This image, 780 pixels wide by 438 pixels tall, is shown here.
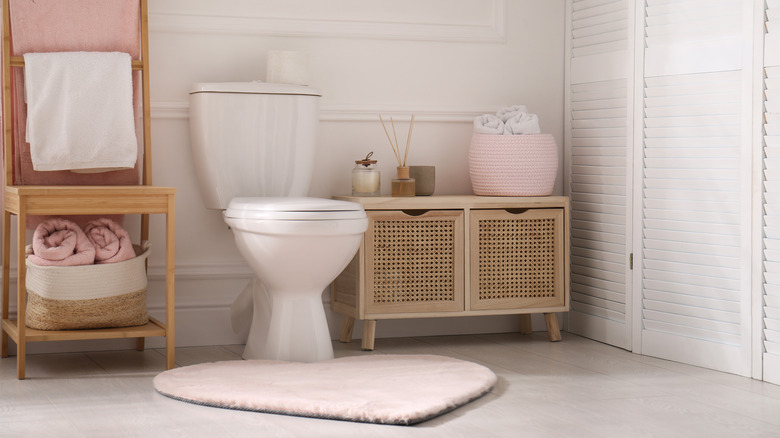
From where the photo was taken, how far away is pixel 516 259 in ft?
10.1

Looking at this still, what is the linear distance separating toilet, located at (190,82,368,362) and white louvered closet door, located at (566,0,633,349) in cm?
92

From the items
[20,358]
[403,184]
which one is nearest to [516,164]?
[403,184]

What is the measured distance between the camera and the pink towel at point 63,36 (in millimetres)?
2701

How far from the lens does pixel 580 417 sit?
6.82ft

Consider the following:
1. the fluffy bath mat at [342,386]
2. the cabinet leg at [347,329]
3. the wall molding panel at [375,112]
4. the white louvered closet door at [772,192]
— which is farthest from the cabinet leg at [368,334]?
the white louvered closet door at [772,192]

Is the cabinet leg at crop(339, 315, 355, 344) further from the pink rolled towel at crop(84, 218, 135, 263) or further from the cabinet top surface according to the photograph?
the pink rolled towel at crop(84, 218, 135, 263)

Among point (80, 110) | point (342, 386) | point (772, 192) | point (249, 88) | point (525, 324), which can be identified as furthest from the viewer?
point (525, 324)

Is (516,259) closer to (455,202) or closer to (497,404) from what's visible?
(455,202)

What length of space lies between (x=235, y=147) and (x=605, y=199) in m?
1.22

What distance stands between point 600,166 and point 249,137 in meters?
1.16

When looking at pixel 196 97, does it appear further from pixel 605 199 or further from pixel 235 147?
pixel 605 199

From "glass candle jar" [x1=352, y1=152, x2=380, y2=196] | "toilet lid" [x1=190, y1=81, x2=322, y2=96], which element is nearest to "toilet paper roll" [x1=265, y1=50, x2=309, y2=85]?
"toilet lid" [x1=190, y1=81, x2=322, y2=96]

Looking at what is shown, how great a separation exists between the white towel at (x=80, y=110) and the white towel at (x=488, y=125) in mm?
1111

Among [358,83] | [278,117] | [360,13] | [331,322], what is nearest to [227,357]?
[331,322]
